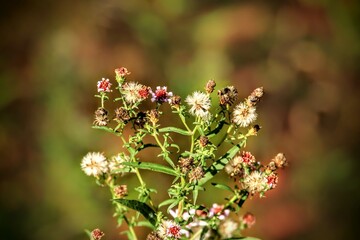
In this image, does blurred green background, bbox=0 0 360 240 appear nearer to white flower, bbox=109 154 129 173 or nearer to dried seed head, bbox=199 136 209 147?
white flower, bbox=109 154 129 173

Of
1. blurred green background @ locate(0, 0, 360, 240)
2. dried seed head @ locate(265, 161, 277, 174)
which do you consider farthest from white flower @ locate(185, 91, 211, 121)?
blurred green background @ locate(0, 0, 360, 240)

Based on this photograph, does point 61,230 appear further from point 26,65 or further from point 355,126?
point 355,126

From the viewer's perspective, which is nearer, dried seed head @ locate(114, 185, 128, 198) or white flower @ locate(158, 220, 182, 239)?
white flower @ locate(158, 220, 182, 239)

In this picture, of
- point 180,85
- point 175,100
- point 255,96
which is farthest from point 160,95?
point 180,85

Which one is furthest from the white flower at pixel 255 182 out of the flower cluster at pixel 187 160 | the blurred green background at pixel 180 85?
the blurred green background at pixel 180 85

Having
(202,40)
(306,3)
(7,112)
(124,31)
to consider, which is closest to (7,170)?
(7,112)

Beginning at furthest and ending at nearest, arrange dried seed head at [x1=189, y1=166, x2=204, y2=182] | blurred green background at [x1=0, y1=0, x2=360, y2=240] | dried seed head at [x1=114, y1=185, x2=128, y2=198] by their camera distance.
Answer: blurred green background at [x1=0, y1=0, x2=360, y2=240] < dried seed head at [x1=114, y1=185, x2=128, y2=198] < dried seed head at [x1=189, y1=166, x2=204, y2=182]

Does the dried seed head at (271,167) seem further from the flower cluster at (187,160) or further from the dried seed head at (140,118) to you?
the dried seed head at (140,118)
